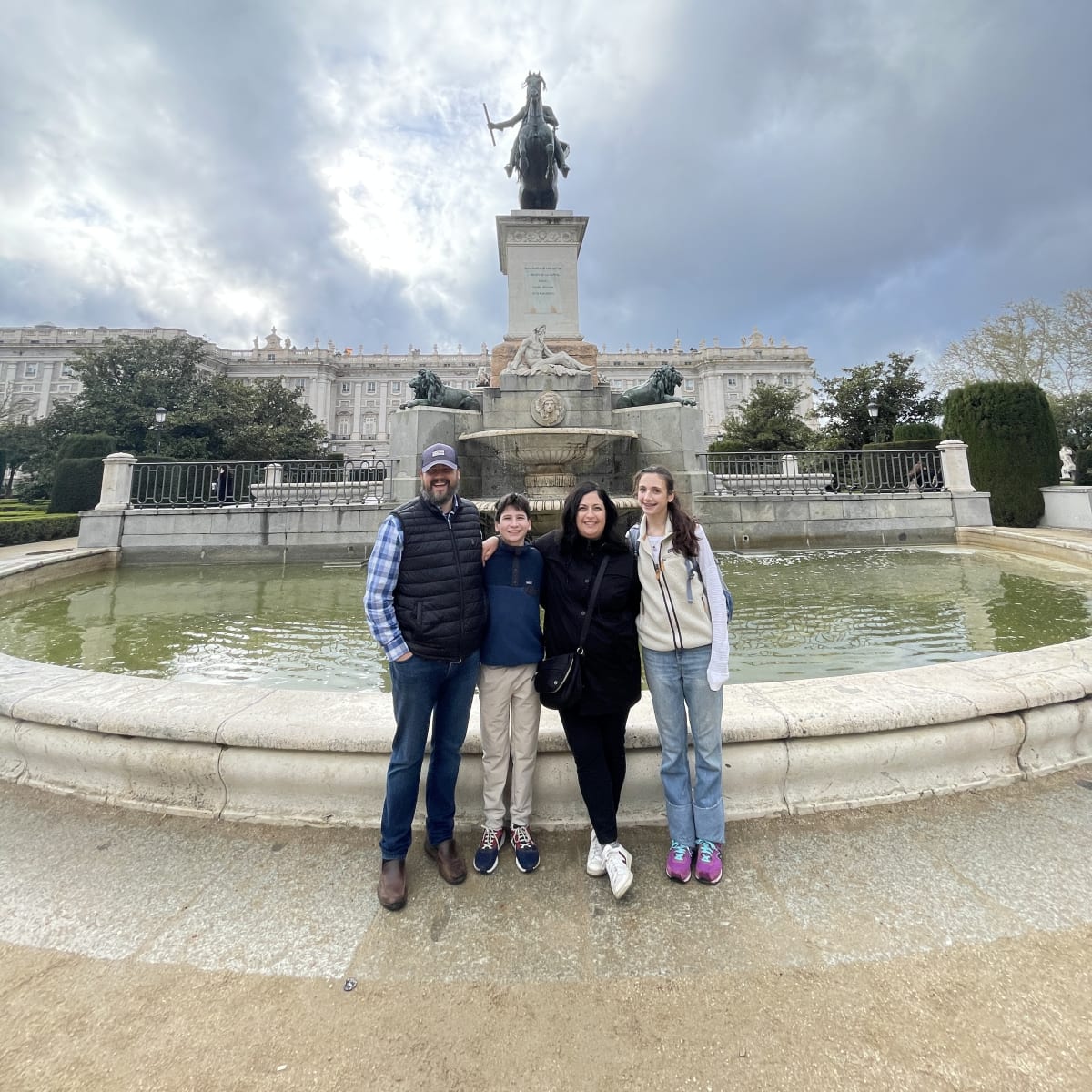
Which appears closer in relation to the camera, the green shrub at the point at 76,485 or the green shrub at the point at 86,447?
the green shrub at the point at 76,485

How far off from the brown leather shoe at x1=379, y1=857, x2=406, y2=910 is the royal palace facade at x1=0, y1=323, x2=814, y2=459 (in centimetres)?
7492

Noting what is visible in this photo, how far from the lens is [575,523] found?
2148 millimetres

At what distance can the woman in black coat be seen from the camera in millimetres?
2043

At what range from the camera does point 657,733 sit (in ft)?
7.42

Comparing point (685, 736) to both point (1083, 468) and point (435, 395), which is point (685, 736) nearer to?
point (435, 395)

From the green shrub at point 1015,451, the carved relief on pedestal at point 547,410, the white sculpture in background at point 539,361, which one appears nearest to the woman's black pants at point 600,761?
the carved relief on pedestal at point 547,410

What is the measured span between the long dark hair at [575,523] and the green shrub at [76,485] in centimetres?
2191

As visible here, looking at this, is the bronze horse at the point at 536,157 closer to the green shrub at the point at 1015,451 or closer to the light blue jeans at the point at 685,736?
the green shrub at the point at 1015,451

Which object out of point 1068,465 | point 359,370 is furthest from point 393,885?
point 359,370

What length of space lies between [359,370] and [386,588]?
303ft

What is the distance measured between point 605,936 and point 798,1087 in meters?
0.62

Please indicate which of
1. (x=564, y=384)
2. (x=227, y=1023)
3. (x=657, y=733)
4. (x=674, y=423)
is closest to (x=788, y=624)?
(x=657, y=733)

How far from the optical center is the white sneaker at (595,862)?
1.96 meters

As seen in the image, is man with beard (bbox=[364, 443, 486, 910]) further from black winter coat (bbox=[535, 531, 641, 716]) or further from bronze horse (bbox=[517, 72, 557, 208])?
bronze horse (bbox=[517, 72, 557, 208])
